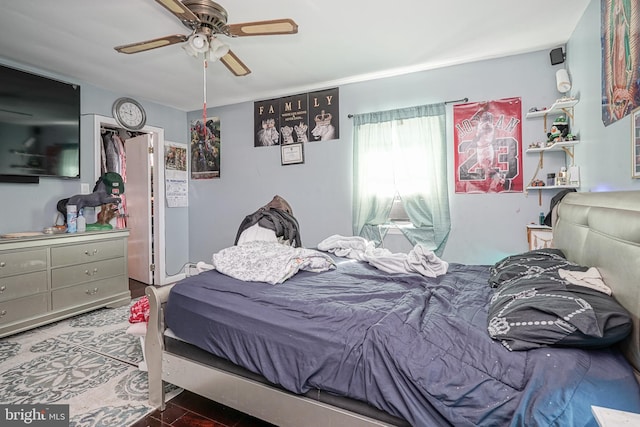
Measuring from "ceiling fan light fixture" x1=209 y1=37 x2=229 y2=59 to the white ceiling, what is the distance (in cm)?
28

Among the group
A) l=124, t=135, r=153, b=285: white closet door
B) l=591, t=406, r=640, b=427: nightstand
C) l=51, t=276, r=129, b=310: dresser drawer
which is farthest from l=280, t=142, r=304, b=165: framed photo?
l=591, t=406, r=640, b=427: nightstand

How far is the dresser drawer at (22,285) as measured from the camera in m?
2.63

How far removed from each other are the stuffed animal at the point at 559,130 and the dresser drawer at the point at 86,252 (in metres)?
4.40

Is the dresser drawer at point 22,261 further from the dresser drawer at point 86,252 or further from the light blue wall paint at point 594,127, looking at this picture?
the light blue wall paint at point 594,127

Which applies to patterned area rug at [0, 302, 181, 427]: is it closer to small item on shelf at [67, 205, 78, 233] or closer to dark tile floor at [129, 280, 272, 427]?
dark tile floor at [129, 280, 272, 427]

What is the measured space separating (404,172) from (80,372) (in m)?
3.21

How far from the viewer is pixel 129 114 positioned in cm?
396

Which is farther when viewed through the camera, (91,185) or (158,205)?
(158,205)

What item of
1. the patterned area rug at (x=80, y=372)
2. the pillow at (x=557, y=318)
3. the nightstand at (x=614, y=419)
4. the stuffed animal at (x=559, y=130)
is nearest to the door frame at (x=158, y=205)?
the patterned area rug at (x=80, y=372)

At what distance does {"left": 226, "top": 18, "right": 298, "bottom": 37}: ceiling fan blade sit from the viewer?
1.82 meters

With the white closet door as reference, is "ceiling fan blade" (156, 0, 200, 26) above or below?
above

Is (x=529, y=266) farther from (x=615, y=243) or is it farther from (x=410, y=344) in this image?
(x=410, y=344)

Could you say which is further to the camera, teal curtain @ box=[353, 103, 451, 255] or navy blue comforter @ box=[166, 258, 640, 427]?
teal curtain @ box=[353, 103, 451, 255]

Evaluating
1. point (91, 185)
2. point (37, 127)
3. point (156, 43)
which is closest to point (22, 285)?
point (91, 185)
